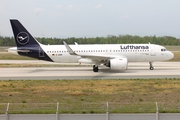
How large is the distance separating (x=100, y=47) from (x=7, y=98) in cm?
1929

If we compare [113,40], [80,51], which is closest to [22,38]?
[80,51]

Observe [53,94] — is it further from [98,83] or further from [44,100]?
[98,83]

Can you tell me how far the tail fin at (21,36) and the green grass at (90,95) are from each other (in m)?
11.2

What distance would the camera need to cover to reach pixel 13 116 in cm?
1234

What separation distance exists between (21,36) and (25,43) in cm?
92

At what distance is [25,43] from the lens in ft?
126

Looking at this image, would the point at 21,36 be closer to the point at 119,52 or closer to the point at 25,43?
the point at 25,43

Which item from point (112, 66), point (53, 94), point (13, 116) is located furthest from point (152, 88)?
point (13, 116)

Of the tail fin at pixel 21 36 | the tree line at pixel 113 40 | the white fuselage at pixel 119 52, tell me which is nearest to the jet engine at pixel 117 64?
the white fuselage at pixel 119 52

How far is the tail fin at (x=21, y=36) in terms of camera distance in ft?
125

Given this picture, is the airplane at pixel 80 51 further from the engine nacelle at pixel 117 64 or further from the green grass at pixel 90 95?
the green grass at pixel 90 95

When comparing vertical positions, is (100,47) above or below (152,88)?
above

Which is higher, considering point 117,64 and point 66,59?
point 66,59

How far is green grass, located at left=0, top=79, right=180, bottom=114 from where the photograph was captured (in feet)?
55.0
